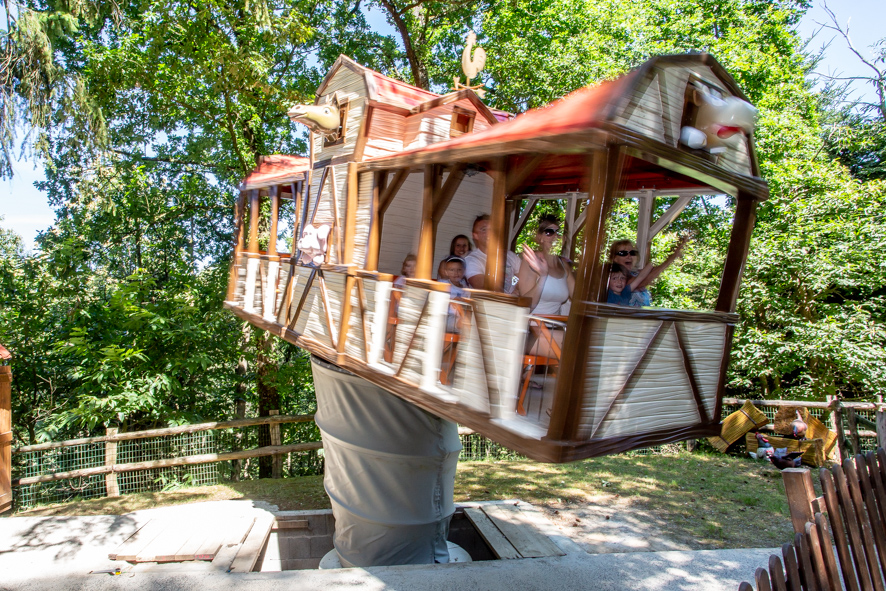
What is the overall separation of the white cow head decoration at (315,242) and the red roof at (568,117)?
2375 millimetres

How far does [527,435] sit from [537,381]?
2.10ft

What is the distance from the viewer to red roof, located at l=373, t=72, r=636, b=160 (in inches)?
106

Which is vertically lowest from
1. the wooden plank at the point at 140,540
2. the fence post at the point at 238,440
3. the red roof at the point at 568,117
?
the fence post at the point at 238,440

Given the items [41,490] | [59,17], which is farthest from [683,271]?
[41,490]

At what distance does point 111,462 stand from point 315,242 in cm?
659

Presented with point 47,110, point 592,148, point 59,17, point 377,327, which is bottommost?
point 377,327

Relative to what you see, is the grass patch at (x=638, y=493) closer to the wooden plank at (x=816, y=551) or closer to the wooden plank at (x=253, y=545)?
the wooden plank at (x=253, y=545)

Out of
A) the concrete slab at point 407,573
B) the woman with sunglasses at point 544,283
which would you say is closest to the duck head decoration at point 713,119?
the woman with sunglasses at point 544,283

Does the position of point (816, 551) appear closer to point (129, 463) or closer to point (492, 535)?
point (492, 535)

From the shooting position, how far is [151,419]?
1109 centimetres

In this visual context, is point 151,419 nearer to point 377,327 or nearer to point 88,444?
point 88,444

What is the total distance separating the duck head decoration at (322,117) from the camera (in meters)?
5.45

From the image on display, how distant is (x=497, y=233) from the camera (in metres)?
3.47

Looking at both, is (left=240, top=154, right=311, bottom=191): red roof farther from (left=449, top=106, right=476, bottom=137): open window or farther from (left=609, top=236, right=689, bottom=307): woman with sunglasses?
(left=609, top=236, right=689, bottom=307): woman with sunglasses
